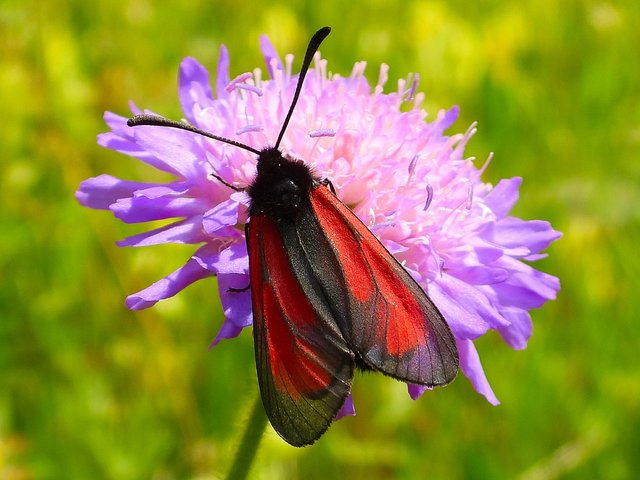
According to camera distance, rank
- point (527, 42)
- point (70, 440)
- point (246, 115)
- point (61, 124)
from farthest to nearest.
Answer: point (527, 42) < point (61, 124) < point (70, 440) < point (246, 115)

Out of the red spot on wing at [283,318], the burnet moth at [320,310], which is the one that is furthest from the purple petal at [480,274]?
the red spot on wing at [283,318]

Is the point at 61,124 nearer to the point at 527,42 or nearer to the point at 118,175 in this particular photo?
the point at 118,175

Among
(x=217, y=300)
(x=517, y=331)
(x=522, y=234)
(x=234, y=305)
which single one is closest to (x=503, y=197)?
(x=522, y=234)

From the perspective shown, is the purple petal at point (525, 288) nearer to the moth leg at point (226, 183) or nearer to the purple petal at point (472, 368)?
the purple petal at point (472, 368)

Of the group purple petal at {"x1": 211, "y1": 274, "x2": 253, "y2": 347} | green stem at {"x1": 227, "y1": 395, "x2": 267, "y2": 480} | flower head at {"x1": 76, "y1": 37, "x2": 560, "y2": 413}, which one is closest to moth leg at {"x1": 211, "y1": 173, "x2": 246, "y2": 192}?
flower head at {"x1": 76, "y1": 37, "x2": 560, "y2": 413}

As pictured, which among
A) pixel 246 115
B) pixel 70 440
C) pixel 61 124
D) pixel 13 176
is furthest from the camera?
pixel 61 124

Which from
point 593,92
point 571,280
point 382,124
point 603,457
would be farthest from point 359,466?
point 593,92

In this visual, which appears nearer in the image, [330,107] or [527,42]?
[330,107]
